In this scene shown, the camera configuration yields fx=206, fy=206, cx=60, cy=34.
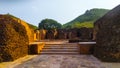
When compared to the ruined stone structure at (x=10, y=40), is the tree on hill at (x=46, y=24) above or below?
above

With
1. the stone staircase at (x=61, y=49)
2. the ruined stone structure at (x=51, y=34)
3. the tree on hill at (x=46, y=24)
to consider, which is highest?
the tree on hill at (x=46, y=24)

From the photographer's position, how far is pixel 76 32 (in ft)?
78.3

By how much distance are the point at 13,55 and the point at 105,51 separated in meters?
3.88

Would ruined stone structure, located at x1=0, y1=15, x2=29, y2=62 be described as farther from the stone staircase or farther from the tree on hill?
the tree on hill

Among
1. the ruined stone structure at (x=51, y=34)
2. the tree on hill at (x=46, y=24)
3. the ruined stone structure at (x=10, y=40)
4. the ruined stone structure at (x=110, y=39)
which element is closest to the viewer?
the ruined stone structure at (x=110, y=39)

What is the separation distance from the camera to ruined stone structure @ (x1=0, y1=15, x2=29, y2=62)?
8484 mm

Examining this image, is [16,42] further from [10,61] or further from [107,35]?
[107,35]

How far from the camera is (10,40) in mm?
8664

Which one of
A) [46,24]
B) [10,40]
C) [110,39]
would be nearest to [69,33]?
[110,39]

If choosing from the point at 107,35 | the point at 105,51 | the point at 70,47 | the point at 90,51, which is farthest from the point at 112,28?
the point at 70,47

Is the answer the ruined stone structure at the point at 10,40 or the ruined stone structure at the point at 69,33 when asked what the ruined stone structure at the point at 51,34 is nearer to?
the ruined stone structure at the point at 69,33

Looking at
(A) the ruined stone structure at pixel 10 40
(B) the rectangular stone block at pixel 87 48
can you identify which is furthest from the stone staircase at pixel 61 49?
(A) the ruined stone structure at pixel 10 40

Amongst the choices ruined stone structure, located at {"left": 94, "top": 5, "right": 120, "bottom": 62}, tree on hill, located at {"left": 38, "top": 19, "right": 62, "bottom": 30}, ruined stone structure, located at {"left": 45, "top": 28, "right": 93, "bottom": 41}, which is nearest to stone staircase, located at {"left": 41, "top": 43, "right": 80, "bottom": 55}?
ruined stone structure, located at {"left": 94, "top": 5, "right": 120, "bottom": 62}

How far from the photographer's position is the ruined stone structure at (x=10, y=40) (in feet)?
27.8
